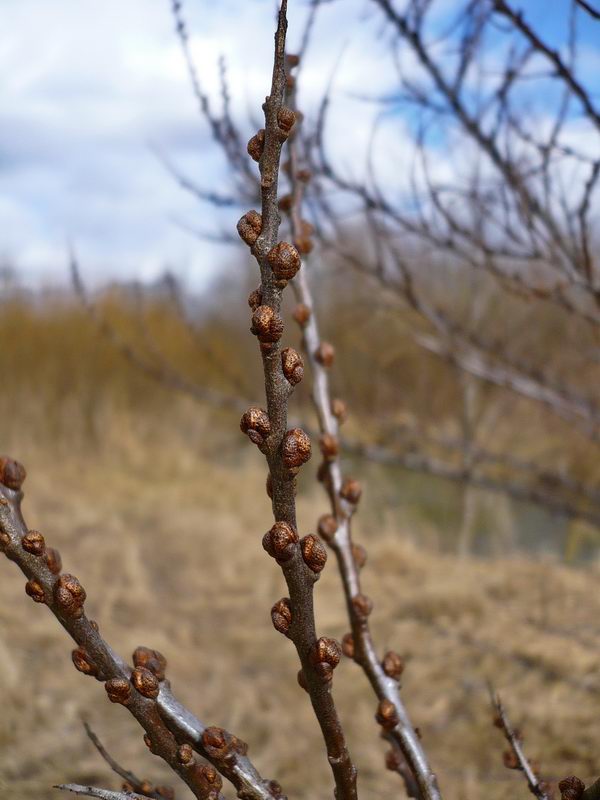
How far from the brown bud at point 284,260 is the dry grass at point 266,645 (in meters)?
0.82

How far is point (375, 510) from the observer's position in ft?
28.3

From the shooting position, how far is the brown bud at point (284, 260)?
594mm

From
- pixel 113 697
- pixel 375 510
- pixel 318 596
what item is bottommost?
pixel 113 697

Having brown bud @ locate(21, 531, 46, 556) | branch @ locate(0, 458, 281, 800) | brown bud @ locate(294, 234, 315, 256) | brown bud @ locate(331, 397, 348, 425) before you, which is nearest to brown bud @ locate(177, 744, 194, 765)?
branch @ locate(0, 458, 281, 800)

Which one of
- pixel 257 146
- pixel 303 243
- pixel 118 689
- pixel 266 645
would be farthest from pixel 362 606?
pixel 266 645

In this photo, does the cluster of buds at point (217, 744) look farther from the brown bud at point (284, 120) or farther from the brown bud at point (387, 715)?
the brown bud at point (284, 120)

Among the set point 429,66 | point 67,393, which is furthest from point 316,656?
point 67,393

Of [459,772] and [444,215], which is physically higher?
[444,215]

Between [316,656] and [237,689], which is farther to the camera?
[237,689]

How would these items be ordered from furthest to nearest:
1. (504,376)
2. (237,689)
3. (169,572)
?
(169,572), (237,689), (504,376)

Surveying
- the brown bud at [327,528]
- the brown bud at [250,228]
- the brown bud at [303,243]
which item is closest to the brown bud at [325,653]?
the brown bud at [250,228]

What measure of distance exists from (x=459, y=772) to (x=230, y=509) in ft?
17.8

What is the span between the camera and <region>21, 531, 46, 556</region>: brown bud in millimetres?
750

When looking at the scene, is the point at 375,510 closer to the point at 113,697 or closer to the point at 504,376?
the point at 504,376
